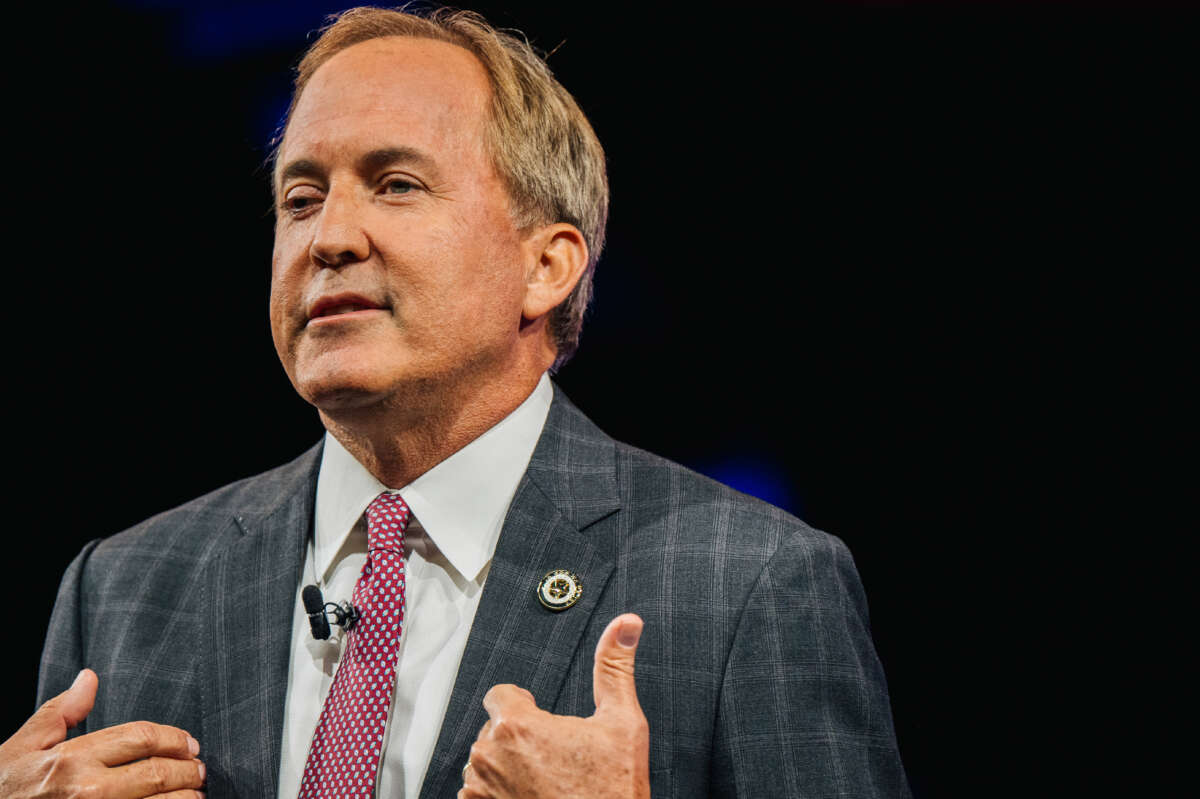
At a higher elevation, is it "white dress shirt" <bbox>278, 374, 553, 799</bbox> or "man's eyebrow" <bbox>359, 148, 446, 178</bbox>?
"man's eyebrow" <bbox>359, 148, 446, 178</bbox>

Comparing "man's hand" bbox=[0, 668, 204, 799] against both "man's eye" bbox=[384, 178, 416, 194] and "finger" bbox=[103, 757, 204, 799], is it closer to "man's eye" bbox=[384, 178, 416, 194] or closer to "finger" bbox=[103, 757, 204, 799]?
"finger" bbox=[103, 757, 204, 799]

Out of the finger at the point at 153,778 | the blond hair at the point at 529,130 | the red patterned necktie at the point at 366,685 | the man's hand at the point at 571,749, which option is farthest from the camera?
the blond hair at the point at 529,130

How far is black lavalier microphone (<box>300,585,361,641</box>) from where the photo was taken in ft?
6.00

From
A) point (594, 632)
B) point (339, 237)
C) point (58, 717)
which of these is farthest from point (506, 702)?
point (339, 237)

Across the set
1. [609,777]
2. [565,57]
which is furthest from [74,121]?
[609,777]

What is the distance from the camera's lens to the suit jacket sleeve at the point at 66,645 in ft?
6.82

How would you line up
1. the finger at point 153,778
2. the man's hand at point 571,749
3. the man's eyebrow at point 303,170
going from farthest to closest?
the man's eyebrow at point 303,170
the finger at point 153,778
the man's hand at point 571,749

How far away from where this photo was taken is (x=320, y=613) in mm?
1839

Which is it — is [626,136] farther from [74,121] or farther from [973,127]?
[74,121]

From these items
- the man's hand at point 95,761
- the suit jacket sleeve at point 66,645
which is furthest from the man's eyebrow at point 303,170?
the man's hand at point 95,761

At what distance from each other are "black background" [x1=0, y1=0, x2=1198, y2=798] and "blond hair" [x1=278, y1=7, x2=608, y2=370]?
483 millimetres

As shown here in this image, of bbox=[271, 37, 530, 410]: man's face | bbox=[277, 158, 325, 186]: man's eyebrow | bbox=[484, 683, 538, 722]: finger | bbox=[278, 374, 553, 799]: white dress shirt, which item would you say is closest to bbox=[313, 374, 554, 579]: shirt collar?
bbox=[278, 374, 553, 799]: white dress shirt

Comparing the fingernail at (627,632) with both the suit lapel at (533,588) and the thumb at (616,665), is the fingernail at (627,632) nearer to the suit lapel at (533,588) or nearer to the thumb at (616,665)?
the thumb at (616,665)

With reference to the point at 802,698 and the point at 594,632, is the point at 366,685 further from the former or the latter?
the point at 802,698
